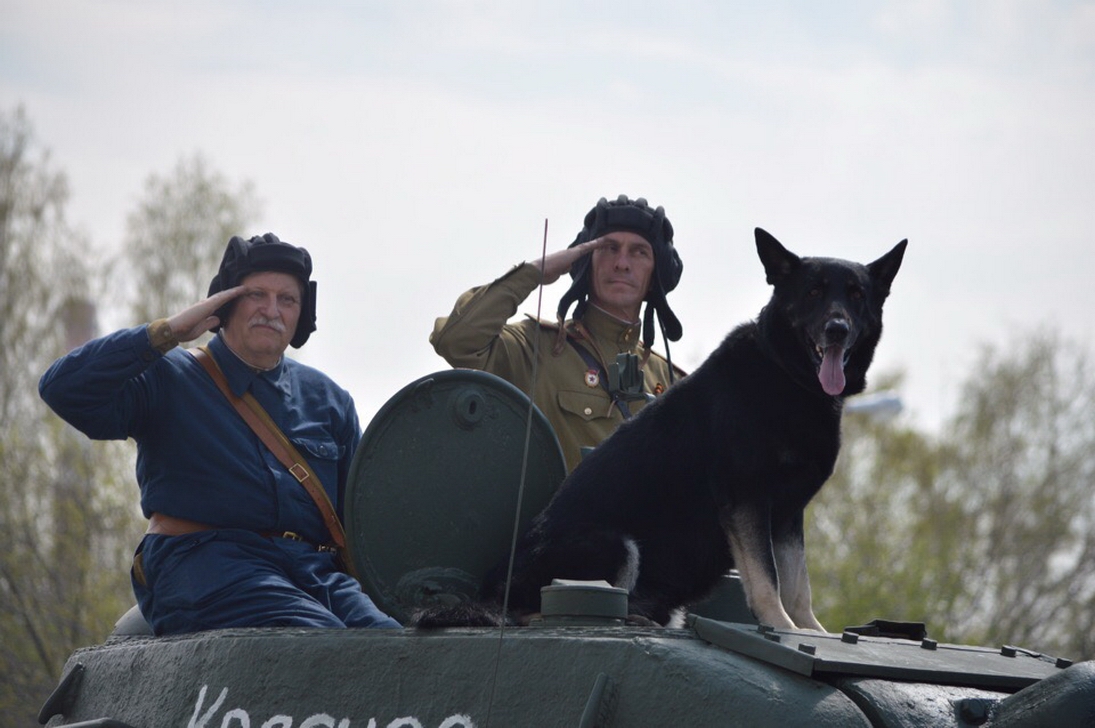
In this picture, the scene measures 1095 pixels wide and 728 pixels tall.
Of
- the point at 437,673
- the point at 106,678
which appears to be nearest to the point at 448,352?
the point at 106,678

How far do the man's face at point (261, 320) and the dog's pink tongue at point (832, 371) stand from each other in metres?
1.67

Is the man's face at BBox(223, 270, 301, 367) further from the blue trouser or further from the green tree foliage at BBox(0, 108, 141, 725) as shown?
the green tree foliage at BBox(0, 108, 141, 725)

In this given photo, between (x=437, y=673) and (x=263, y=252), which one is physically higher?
(x=263, y=252)

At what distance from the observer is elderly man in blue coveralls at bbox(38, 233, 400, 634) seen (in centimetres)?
457

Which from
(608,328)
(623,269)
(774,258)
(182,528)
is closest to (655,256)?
(623,269)

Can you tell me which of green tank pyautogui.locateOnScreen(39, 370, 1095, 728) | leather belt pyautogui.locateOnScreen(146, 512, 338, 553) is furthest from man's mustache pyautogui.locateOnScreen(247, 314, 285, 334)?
green tank pyautogui.locateOnScreen(39, 370, 1095, 728)

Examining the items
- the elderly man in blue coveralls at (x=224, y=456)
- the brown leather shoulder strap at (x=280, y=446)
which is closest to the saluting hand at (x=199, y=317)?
the elderly man in blue coveralls at (x=224, y=456)

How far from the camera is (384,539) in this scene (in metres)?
4.35

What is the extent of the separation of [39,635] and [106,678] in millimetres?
17014

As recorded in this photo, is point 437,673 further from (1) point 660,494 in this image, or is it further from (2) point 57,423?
(2) point 57,423

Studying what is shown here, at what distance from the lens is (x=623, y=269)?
5742 millimetres

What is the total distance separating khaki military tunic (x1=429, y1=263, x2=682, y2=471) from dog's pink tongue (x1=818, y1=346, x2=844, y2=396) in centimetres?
114

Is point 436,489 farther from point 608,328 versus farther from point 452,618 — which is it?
point 608,328

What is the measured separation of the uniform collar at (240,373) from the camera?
5098mm
